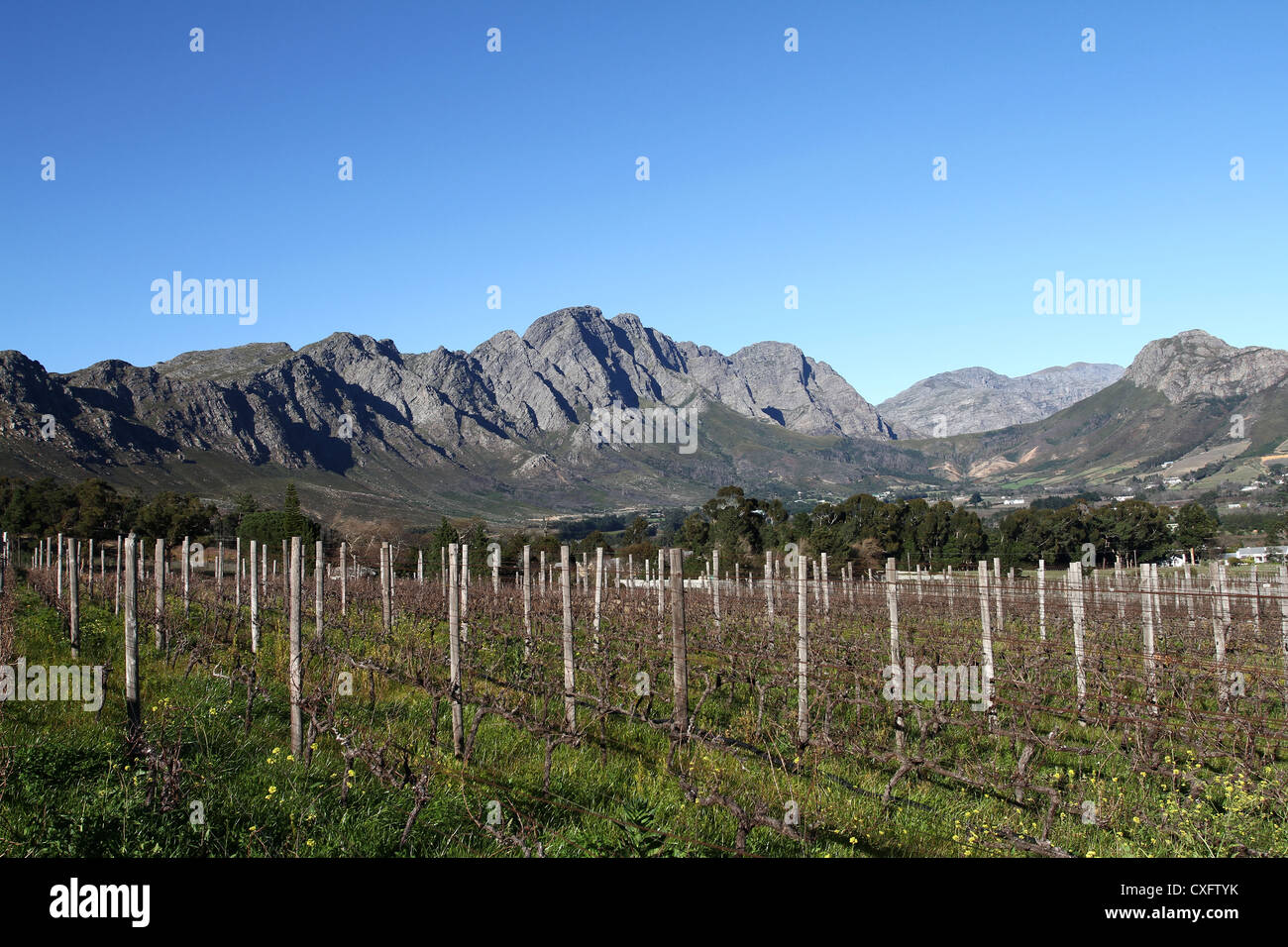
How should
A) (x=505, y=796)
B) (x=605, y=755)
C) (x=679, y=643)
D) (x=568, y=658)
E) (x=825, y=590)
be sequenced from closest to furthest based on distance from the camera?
1. (x=505, y=796)
2. (x=605, y=755)
3. (x=679, y=643)
4. (x=568, y=658)
5. (x=825, y=590)

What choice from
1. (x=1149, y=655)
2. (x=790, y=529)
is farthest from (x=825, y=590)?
(x=790, y=529)

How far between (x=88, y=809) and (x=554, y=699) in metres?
6.27

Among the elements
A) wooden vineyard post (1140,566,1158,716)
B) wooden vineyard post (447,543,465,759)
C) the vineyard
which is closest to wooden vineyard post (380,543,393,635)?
the vineyard

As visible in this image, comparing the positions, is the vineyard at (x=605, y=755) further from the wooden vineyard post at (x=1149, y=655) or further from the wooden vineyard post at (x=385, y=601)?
the wooden vineyard post at (x=385, y=601)

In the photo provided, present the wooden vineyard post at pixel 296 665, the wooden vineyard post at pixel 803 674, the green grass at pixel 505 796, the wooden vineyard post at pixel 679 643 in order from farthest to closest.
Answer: the wooden vineyard post at pixel 803 674, the wooden vineyard post at pixel 679 643, the wooden vineyard post at pixel 296 665, the green grass at pixel 505 796

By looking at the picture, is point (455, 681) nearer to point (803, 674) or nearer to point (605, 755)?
point (605, 755)

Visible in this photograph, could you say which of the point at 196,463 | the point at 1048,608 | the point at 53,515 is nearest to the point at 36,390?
the point at 196,463

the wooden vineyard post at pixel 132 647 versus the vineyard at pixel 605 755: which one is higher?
the wooden vineyard post at pixel 132 647

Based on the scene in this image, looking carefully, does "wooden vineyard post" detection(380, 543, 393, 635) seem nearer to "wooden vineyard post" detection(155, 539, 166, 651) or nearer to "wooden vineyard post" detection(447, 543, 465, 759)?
"wooden vineyard post" detection(155, 539, 166, 651)

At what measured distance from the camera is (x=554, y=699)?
1131 cm

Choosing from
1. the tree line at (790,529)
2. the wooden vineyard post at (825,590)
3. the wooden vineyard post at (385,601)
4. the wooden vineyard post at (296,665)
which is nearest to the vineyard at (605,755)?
the wooden vineyard post at (296,665)

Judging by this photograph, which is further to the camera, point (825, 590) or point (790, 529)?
point (790, 529)
